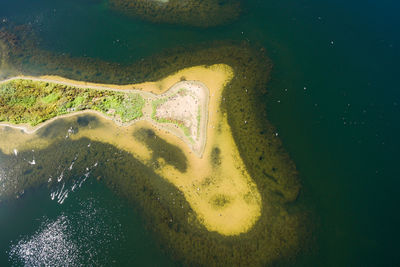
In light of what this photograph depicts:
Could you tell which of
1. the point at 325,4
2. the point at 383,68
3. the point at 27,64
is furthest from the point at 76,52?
the point at 383,68

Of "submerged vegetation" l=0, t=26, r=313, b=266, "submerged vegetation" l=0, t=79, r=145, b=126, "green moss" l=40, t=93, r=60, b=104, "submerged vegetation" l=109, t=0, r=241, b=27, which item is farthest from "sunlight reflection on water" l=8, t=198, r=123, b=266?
"submerged vegetation" l=109, t=0, r=241, b=27

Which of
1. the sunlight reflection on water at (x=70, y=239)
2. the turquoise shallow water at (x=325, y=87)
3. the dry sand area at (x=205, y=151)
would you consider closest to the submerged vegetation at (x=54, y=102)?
the dry sand area at (x=205, y=151)

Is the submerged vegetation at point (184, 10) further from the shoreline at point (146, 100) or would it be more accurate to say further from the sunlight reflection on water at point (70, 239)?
the sunlight reflection on water at point (70, 239)

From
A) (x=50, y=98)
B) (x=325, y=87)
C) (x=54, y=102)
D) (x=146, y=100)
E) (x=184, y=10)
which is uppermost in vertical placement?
(x=184, y=10)

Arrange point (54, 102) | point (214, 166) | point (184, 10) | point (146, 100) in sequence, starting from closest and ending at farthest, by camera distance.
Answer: point (214, 166) → point (146, 100) → point (54, 102) → point (184, 10)

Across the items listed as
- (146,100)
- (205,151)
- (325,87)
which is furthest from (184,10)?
(325,87)

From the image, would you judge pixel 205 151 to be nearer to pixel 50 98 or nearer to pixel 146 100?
pixel 146 100
